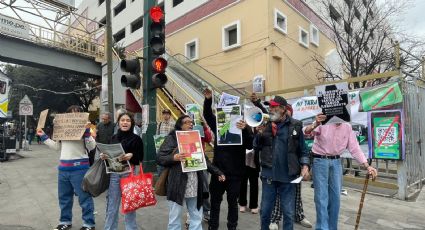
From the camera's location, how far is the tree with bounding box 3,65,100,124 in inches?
Answer: 1141

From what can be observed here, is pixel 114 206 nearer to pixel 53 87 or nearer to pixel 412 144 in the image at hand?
pixel 412 144

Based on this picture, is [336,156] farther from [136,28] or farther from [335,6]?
[136,28]

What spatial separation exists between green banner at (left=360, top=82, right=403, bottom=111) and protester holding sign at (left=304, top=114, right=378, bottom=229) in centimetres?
313

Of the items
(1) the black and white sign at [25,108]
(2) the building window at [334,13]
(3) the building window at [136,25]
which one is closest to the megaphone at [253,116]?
(1) the black and white sign at [25,108]

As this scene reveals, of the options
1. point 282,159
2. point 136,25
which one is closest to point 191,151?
point 282,159

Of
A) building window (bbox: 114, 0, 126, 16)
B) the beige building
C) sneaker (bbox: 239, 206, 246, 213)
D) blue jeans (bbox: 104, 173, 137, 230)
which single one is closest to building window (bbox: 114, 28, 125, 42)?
building window (bbox: 114, 0, 126, 16)

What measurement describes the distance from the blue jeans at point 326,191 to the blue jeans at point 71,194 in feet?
10.9

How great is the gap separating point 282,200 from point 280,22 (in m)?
15.2

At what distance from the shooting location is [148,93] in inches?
291

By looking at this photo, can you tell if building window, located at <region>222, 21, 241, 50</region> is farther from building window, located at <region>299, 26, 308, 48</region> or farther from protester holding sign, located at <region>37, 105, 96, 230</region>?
protester holding sign, located at <region>37, 105, 96, 230</region>

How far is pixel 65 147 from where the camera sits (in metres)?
4.88

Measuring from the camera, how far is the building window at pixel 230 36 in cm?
1775

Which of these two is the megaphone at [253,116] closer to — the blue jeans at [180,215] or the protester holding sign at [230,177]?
the protester holding sign at [230,177]

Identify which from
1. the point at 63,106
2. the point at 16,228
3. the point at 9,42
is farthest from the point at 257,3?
the point at 63,106
